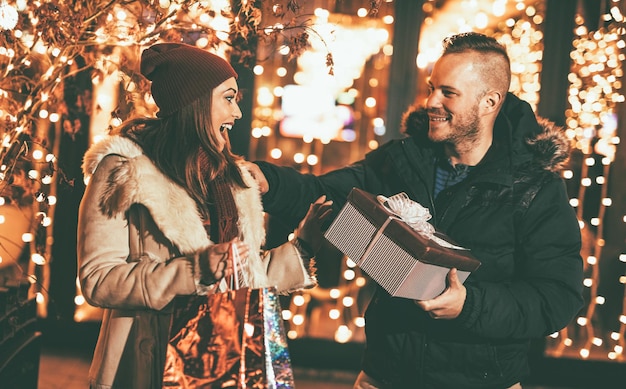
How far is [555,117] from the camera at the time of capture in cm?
476

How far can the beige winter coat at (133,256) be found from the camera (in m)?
2.08

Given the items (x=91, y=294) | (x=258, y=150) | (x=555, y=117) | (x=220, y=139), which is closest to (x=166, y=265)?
(x=91, y=294)

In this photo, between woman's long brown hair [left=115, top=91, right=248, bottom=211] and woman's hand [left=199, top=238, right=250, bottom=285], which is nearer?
woman's hand [left=199, top=238, right=250, bottom=285]

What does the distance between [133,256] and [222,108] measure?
2.04ft

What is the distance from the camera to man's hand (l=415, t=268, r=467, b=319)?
85.3 inches

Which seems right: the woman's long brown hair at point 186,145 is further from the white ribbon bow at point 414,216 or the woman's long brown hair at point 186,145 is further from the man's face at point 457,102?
the man's face at point 457,102

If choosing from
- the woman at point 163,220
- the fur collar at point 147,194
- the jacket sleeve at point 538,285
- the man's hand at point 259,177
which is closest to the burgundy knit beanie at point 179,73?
the woman at point 163,220

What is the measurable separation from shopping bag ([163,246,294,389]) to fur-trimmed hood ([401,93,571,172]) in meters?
1.25

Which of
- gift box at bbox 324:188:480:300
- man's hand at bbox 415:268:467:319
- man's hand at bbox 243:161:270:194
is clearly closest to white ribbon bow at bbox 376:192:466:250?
gift box at bbox 324:188:480:300

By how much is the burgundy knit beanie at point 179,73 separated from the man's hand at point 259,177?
1.59 ft

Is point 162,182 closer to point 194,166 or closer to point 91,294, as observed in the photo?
point 194,166

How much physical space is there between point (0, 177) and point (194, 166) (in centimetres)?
104

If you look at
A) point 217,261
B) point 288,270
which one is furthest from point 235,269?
point 288,270

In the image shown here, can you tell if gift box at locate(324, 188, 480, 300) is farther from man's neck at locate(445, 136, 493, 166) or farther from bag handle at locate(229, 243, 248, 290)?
man's neck at locate(445, 136, 493, 166)
